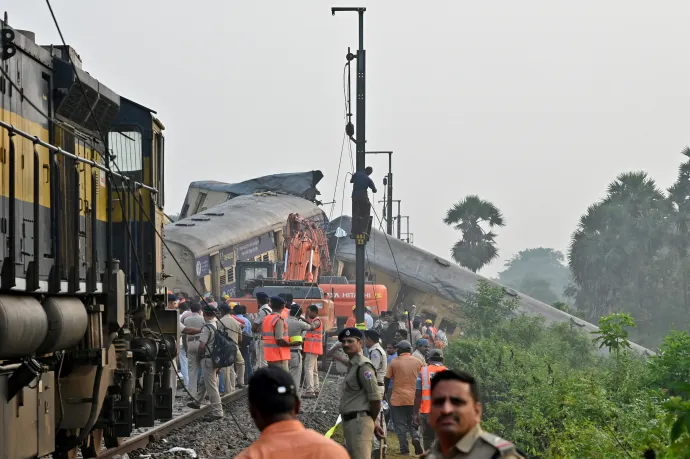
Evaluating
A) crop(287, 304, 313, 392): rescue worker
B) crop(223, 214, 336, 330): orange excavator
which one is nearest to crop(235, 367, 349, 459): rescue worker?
crop(287, 304, 313, 392): rescue worker

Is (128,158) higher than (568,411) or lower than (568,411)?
higher

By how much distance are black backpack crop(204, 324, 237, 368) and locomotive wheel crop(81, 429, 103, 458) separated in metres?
5.39

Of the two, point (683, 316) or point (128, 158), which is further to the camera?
point (683, 316)

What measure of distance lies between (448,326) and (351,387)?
4075cm

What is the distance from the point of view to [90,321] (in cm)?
1081

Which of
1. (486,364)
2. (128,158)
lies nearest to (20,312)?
(128,158)

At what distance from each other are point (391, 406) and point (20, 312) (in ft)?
25.6

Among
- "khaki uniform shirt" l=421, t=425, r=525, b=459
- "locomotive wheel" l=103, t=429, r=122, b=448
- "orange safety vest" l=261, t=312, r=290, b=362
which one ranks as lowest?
"locomotive wheel" l=103, t=429, r=122, b=448

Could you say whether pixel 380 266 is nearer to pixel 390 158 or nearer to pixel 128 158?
pixel 390 158

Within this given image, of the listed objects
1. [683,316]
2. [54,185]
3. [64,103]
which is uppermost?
[64,103]

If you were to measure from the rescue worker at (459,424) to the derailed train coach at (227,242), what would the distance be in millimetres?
26854

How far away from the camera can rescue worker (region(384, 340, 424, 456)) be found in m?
15.1

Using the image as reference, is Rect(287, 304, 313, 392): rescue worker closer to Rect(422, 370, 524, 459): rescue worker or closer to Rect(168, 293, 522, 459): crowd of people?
Rect(168, 293, 522, 459): crowd of people

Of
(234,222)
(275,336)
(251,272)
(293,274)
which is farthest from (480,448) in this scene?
(234,222)
